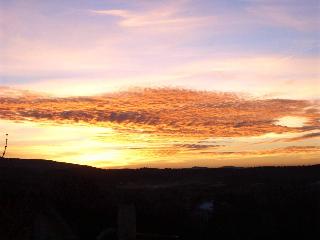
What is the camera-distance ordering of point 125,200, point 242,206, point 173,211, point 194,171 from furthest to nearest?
point 194,171, point 242,206, point 125,200, point 173,211

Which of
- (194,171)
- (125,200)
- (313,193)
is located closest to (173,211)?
(125,200)

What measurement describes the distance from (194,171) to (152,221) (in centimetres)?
6705

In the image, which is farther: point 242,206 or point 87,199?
point 242,206

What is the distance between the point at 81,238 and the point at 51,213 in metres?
1.32

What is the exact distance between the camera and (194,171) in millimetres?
85125

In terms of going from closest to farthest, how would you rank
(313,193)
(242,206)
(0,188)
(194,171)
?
(0,188) → (242,206) → (313,193) → (194,171)

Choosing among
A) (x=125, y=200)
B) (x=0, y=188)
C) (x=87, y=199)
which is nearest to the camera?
(x=0, y=188)

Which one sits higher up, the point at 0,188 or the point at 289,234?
the point at 0,188

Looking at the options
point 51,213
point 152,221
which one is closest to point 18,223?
point 51,213

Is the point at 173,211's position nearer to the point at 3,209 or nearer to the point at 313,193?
the point at 3,209

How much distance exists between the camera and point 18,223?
12.8 metres

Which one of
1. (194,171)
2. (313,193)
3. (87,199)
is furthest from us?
(194,171)

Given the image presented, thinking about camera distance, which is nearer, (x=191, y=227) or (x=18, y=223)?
(x=18, y=223)

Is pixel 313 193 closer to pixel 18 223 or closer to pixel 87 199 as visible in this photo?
pixel 87 199
